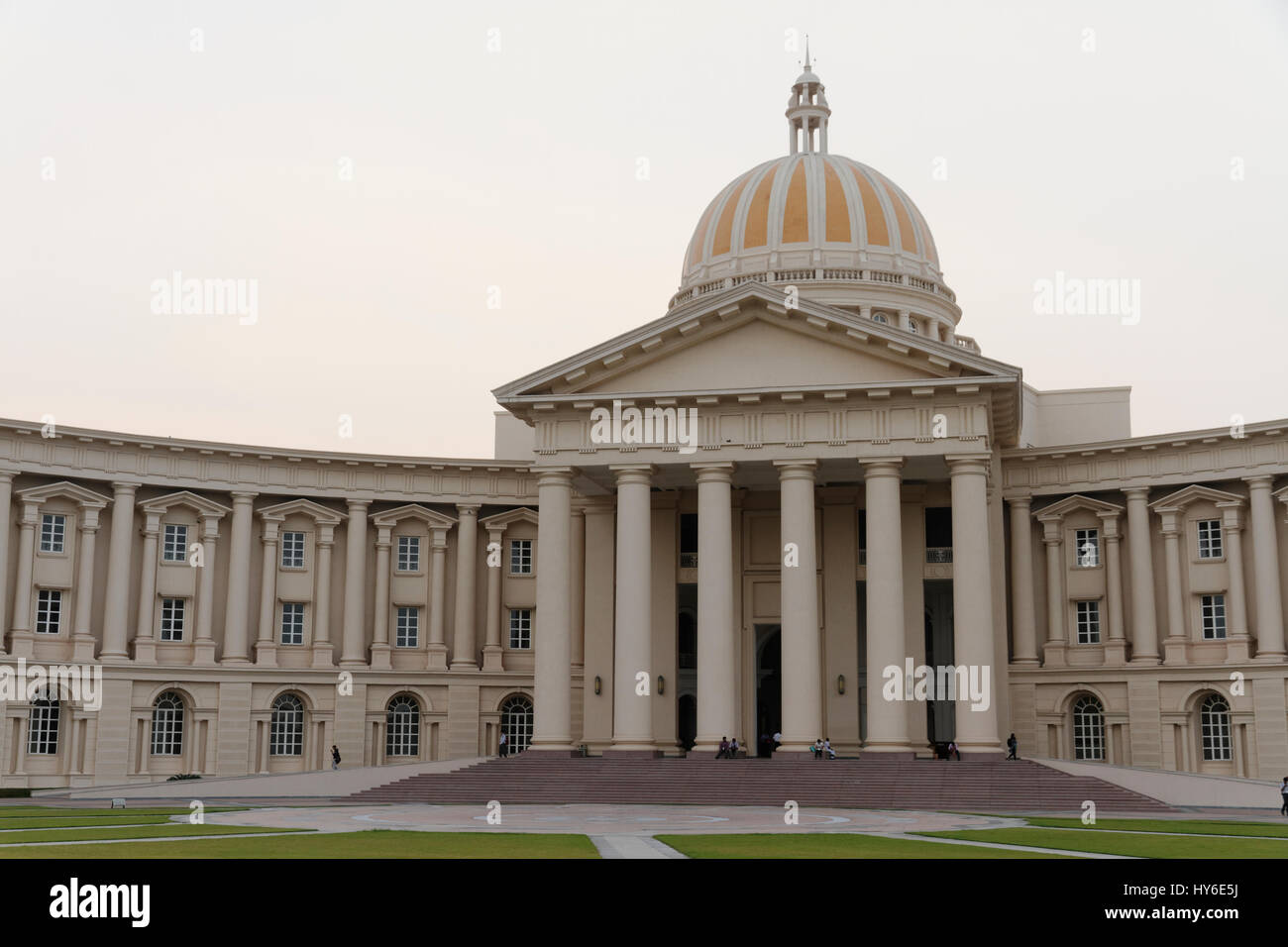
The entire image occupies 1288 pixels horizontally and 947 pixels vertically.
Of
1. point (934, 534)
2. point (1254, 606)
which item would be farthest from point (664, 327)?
point (1254, 606)

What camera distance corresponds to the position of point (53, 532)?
58.3m

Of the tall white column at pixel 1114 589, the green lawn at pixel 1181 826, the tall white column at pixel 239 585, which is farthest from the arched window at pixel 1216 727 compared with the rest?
the tall white column at pixel 239 585

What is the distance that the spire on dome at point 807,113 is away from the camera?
7431 centimetres

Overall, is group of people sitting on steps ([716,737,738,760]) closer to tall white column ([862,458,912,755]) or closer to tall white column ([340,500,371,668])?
tall white column ([862,458,912,755])

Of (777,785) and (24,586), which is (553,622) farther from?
(24,586)

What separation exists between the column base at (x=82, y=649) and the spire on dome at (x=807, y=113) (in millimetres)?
40304

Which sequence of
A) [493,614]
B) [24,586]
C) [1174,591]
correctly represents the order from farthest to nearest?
1. [493,614]
2. [1174,591]
3. [24,586]

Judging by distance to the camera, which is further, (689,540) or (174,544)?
(174,544)

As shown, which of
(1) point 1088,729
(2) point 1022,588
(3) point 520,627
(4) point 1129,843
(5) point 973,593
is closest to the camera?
(4) point 1129,843

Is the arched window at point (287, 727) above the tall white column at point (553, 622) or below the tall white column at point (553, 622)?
below

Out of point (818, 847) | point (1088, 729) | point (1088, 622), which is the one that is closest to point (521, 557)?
point (1088, 622)

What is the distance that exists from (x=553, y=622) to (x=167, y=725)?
1775 centimetres

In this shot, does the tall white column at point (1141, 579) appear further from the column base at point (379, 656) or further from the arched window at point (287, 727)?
the arched window at point (287, 727)
